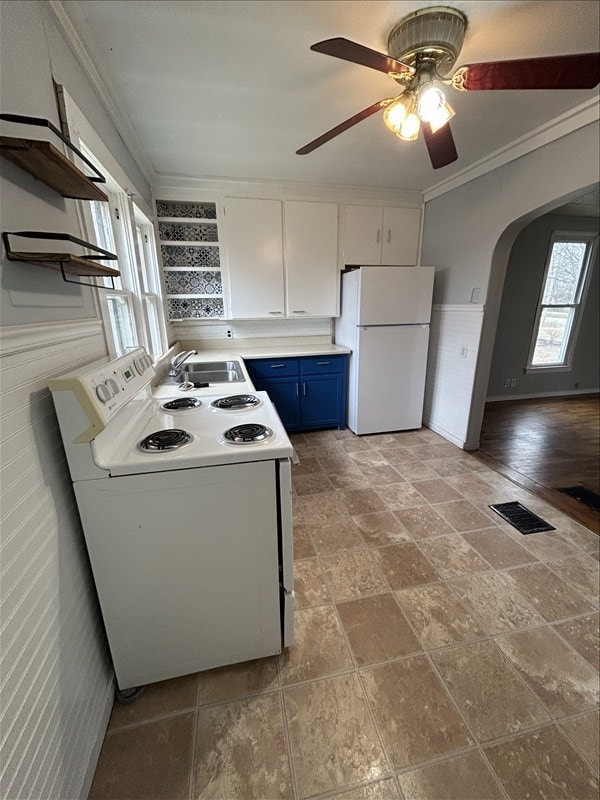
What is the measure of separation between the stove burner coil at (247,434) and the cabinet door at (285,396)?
2.01 meters

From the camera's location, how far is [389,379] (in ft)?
11.0

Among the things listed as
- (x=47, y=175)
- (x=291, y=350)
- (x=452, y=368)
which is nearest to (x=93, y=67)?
(x=47, y=175)

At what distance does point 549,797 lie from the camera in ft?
3.15

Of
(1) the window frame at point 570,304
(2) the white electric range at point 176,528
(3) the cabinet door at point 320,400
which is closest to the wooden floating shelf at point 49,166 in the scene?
(2) the white electric range at point 176,528

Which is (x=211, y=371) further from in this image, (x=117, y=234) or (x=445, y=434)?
(x=445, y=434)

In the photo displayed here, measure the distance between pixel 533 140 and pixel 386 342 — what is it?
1.73m

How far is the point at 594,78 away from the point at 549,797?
7.71ft

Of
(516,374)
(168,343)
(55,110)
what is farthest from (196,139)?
(516,374)

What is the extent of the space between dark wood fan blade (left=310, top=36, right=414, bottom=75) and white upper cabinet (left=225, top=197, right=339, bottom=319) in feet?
6.65

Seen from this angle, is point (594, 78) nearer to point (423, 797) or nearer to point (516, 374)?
point (423, 797)

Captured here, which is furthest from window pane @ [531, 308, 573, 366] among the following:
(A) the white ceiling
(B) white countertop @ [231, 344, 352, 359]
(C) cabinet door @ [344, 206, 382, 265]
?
(B) white countertop @ [231, 344, 352, 359]

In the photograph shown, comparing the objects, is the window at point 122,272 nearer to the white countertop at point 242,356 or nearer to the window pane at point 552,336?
the white countertop at point 242,356

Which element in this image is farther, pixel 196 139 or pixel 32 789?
pixel 196 139

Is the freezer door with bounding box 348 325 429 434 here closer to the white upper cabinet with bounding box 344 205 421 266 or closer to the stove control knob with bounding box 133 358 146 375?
the white upper cabinet with bounding box 344 205 421 266
